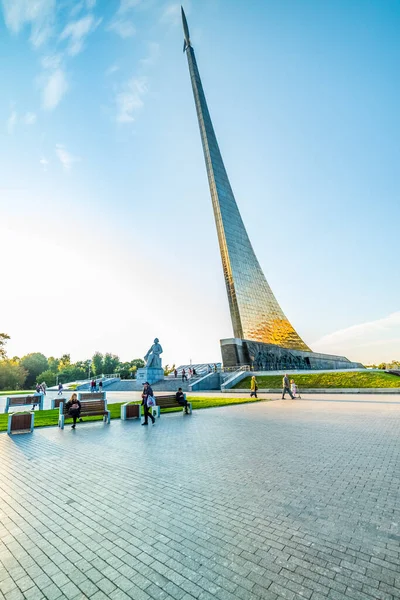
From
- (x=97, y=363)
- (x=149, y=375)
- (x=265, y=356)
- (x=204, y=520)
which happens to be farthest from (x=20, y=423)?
(x=97, y=363)

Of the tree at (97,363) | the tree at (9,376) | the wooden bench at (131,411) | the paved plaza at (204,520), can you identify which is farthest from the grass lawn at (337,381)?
the tree at (97,363)

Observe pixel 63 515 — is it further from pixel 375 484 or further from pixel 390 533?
pixel 375 484

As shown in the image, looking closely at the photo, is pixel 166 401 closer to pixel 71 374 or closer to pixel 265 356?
pixel 265 356

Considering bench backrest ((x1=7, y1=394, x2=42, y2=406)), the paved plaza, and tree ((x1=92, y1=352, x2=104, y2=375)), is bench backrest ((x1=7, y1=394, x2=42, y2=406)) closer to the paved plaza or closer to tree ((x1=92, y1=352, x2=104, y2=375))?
the paved plaza

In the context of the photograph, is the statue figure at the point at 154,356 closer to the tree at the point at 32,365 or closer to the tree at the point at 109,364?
the tree at the point at 109,364

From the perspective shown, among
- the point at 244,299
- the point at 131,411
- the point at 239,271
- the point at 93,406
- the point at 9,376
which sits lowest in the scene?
the point at 131,411

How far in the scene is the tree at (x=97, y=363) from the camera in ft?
220

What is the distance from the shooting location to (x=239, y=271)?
32.6 metres

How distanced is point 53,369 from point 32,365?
4.51 metres

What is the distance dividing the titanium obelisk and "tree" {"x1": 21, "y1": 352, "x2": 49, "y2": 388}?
2181 inches

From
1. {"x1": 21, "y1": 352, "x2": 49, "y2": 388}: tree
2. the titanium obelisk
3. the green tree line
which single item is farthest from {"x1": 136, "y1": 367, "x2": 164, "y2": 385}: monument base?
{"x1": 21, "y1": 352, "x2": 49, "y2": 388}: tree

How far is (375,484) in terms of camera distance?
3.75 metres

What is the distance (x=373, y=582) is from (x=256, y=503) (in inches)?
55.1

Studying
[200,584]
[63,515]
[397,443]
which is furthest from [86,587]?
[397,443]
